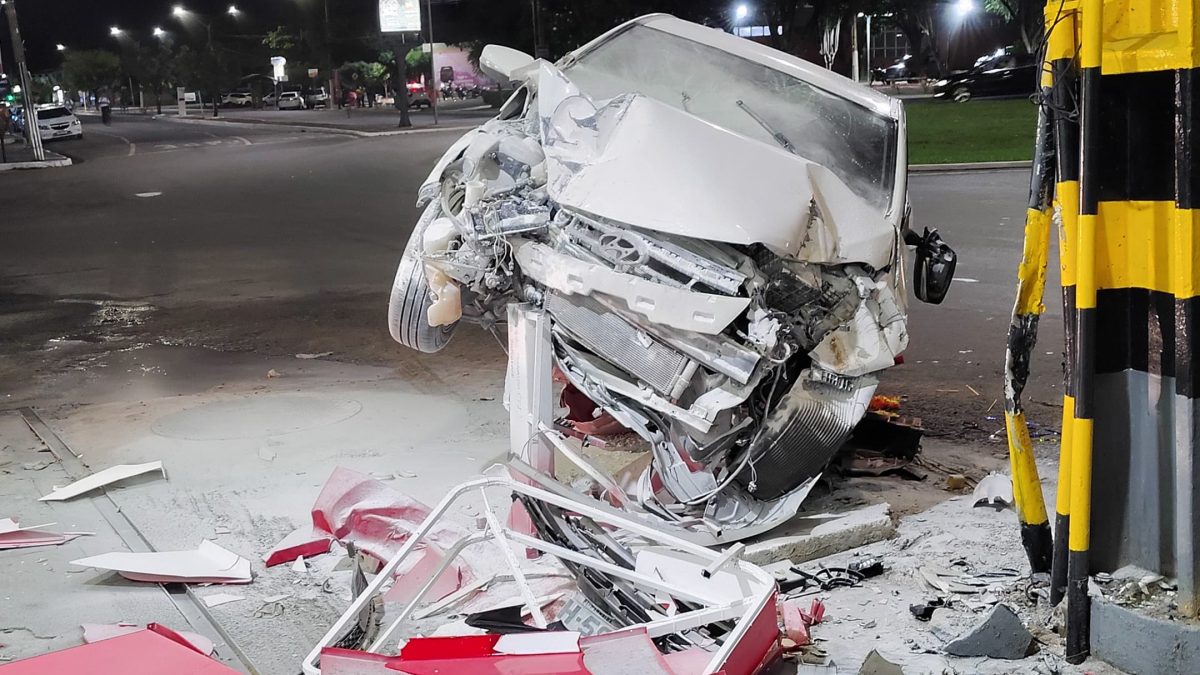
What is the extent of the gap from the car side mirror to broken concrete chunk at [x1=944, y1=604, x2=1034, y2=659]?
185 centimetres

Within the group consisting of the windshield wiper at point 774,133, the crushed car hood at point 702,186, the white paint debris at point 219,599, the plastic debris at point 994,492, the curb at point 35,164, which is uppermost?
the curb at point 35,164

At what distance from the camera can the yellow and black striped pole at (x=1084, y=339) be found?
321cm

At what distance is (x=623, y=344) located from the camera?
Answer: 448 cm

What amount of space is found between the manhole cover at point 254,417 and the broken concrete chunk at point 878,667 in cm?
397

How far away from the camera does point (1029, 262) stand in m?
3.68

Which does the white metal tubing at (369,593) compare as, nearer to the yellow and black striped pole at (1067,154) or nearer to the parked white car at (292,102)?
the yellow and black striped pole at (1067,154)

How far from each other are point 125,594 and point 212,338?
5.10m

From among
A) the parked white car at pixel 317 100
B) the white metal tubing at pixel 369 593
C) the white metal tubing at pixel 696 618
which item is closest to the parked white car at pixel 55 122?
the parked white car at pixel 317 100

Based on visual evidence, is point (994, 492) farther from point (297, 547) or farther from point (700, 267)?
point (297, 547)

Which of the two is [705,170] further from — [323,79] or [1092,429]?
[323,79]

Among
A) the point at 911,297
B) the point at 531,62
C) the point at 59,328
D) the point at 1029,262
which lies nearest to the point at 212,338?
the point at 59,328

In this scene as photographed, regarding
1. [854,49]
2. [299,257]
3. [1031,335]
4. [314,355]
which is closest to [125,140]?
[854,49]

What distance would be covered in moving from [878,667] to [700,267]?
5.06ft

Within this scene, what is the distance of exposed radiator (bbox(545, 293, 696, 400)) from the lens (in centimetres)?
436
